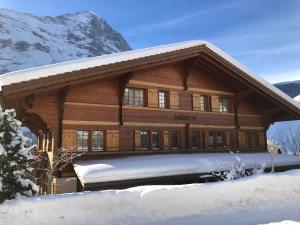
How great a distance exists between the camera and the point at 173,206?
957cm

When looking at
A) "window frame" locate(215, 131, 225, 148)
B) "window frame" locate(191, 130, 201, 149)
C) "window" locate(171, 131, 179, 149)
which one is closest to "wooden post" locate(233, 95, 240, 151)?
Result: "window frame" locate(215, 131, 225, 148)

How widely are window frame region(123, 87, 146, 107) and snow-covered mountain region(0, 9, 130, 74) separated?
100.0 m

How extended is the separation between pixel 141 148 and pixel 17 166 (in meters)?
8.86

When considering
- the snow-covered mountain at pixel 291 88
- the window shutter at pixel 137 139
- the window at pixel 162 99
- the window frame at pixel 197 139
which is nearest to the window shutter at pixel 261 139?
the window frame at pixel 197 139

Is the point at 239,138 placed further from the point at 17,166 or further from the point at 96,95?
the point at 17,166

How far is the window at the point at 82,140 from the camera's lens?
604 inches

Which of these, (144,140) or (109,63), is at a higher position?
(109,63)

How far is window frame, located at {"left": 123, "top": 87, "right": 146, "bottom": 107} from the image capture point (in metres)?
17.1

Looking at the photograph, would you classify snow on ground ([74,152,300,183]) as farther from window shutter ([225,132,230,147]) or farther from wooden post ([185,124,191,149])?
window shutter ([225,132,230,147])

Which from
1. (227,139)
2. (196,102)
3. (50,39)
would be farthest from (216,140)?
(50,39)

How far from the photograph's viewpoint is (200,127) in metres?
19.2

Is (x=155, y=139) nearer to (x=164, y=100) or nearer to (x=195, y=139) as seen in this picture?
(x=164, y=100)

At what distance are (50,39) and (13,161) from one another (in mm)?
153538

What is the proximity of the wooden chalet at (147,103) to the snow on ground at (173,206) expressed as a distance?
221 inches
